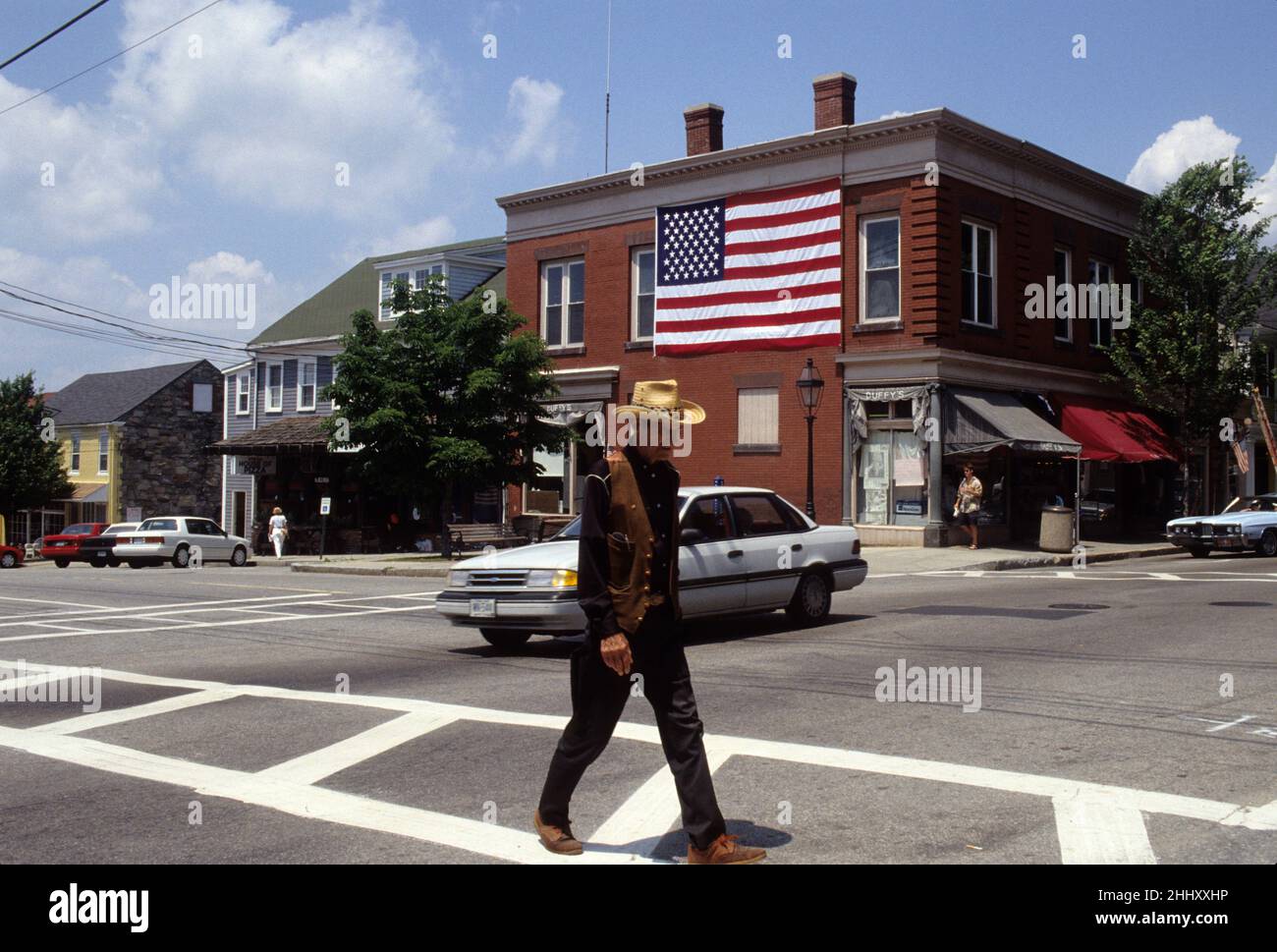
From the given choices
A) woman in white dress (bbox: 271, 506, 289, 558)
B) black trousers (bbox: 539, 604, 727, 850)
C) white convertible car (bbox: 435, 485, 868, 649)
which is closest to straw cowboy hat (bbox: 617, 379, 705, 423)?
black trousers (bbox: 539, 604, 727, 850)

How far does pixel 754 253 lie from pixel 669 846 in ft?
88.5

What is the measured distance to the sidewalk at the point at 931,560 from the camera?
24266 millimetres

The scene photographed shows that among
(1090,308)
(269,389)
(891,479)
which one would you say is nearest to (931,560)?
(891,479)

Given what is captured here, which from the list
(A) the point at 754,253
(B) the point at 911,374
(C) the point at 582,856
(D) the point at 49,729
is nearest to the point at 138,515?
(A) the point at 754,253

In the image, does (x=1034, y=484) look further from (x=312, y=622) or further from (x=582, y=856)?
(x=582, y=856)

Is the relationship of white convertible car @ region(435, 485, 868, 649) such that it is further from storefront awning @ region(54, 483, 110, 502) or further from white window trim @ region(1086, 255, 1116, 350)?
storefront awning @ region(54, 483, 110, 502)

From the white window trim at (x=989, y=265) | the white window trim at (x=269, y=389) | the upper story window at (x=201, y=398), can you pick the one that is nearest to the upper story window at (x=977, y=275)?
the white window trim at (x=989, y=265)

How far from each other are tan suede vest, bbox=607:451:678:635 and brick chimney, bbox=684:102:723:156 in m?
29.2

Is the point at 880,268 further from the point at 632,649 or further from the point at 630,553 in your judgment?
the point at 632,649

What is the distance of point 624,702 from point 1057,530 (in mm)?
24014

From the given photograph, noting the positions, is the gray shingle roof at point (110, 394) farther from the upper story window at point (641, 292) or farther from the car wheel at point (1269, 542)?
the car wheel at point (1269, 542)

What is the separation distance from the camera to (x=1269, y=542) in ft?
88.7

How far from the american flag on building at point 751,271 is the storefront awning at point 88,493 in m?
36.6

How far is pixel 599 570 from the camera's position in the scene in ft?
17.4
